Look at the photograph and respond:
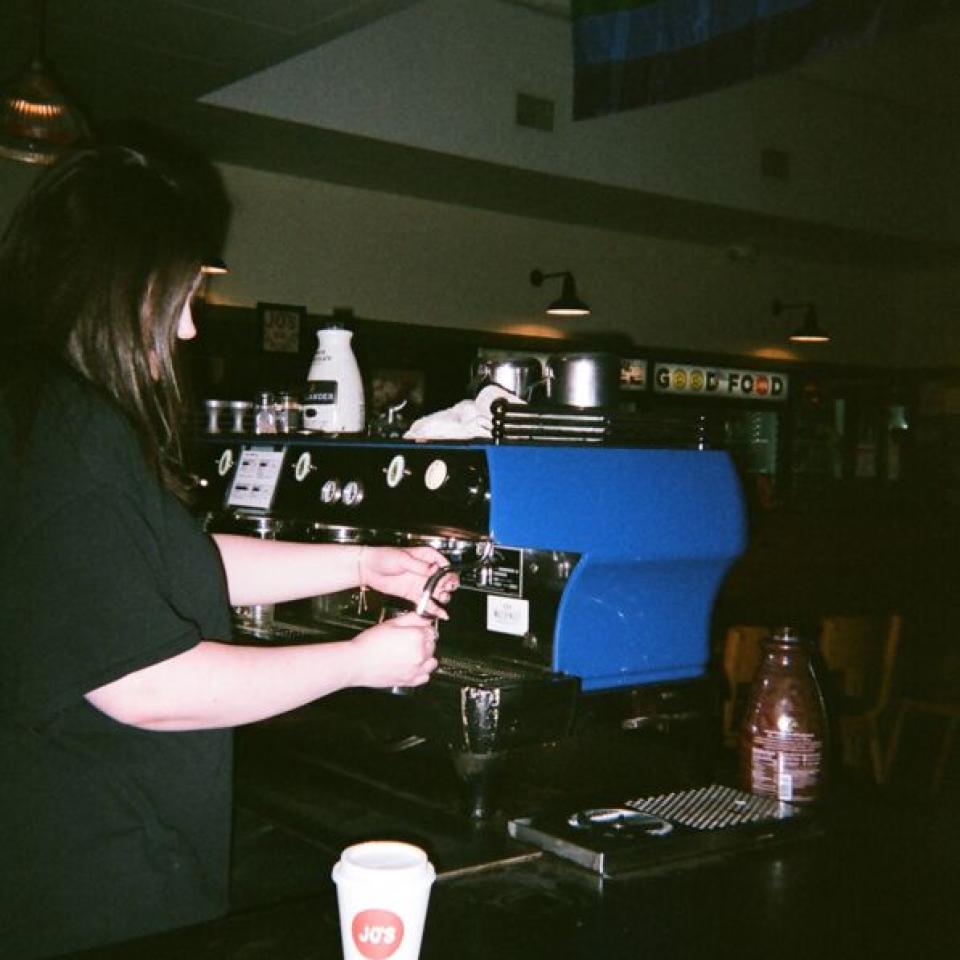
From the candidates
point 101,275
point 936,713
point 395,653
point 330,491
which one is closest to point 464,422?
point 330,491

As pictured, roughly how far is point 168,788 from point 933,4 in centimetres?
189

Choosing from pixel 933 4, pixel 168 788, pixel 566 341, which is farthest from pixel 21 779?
pixel 566 341

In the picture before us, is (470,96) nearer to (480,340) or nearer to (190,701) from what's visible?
(480,340)

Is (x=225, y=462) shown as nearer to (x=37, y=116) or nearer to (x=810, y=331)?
(x=37, y=116)

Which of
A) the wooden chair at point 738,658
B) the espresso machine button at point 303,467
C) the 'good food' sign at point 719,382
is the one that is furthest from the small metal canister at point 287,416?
the 'good food' sign at point 719,382

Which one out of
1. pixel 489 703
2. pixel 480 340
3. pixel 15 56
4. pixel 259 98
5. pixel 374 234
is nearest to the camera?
pixel 489 703

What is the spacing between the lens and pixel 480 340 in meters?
7.29

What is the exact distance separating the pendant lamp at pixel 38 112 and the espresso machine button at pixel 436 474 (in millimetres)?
2442

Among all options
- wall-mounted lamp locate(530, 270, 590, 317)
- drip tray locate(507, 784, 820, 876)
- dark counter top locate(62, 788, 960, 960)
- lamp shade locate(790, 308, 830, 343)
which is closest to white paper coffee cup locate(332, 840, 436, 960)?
dark counter top locate(62, 788, 960, 960)

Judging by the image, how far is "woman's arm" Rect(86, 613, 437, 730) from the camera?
40.0 inches

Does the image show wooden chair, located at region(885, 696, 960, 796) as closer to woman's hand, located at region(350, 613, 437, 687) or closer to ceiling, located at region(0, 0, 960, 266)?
ceiling, located at region(0, 0, 960, 266)

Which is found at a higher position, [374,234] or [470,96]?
[470,96]

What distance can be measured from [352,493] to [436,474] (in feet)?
0.90

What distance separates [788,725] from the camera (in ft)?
4.98
